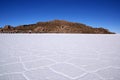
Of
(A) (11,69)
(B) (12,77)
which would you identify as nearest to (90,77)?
(B) (12,77)

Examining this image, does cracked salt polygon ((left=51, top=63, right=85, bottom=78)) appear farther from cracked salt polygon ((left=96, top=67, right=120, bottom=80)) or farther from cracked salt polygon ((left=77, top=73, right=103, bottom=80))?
cracked salt polygon ((left=96, top=67, right=120, bottom=80))

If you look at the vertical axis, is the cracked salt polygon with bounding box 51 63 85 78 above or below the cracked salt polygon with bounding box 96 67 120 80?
above

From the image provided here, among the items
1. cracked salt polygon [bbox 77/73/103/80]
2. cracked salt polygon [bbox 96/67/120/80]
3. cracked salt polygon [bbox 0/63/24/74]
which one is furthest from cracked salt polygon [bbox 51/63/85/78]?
cracked salt polygon [bbox 0/63/24/74]

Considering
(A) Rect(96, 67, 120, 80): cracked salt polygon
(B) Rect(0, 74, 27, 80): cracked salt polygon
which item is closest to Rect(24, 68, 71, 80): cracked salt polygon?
(B) Rect(0, 74, 27, 80): cracked salt polygon

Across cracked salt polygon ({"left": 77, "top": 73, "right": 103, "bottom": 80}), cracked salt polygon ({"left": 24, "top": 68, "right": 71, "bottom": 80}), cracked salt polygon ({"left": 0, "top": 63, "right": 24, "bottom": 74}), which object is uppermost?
cracked salt polygon ({"left": 0, "top": 63, "right": 24, "bottom": 74})

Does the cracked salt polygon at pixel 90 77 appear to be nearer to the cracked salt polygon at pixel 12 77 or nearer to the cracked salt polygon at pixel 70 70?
the cracked salt polygon at pixel 70 70

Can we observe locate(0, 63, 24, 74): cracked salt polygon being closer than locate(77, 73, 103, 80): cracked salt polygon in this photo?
No

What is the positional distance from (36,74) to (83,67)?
0.59 m

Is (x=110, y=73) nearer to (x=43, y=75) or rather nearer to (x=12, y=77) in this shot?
(x=43, y=75)

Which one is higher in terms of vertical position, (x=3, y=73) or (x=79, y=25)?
(x=79, y=25)

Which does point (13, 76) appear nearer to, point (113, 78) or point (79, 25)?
point (113, 78)

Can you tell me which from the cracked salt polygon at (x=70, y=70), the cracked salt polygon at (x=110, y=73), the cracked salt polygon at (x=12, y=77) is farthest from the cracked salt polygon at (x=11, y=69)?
the cracked salt polygon at (x=110, y=73)

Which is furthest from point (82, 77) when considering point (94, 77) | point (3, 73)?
point (3, 73)

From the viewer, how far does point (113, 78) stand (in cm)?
137
